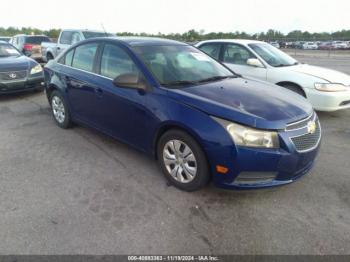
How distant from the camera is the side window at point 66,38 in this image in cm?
1212

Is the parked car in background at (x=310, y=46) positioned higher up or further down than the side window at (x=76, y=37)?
higher up

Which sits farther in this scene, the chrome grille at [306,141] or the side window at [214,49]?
the side window at [214,49]

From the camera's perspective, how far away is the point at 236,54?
6.71 m

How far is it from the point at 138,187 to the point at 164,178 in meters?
0.36

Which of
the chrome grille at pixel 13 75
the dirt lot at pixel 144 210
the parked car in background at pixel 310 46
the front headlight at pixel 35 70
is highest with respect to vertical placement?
the parked car in background at pixel 310 46

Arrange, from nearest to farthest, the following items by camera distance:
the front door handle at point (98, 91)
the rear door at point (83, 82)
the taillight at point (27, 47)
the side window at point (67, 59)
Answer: the front door handle at point (98, 91), the rear door at point (83, 82), the side window at point (67, 59), the taillight at point (27, 47)

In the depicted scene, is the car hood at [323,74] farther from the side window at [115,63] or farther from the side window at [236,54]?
the side window at [115,63]

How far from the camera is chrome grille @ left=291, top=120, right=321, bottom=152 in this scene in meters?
2.78

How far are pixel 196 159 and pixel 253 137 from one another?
0.62 metres

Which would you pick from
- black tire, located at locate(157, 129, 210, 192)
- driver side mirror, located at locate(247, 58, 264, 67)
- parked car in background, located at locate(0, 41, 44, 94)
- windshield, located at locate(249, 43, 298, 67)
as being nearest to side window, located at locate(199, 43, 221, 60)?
windshield, located at locate(249, 43, 298, 67)

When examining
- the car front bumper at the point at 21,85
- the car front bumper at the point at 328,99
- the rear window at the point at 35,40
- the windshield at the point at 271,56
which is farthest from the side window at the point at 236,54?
the rear window at the point at 35,40

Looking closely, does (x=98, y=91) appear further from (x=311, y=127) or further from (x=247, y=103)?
Answer: (x=311, y=127)

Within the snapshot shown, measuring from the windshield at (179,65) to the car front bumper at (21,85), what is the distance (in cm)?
485

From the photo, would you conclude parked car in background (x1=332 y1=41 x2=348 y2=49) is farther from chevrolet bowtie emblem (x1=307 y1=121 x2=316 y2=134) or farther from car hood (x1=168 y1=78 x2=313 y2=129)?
chevrolet bowtie emblem (x1=307 y1=121 x2=316 y2=134)
